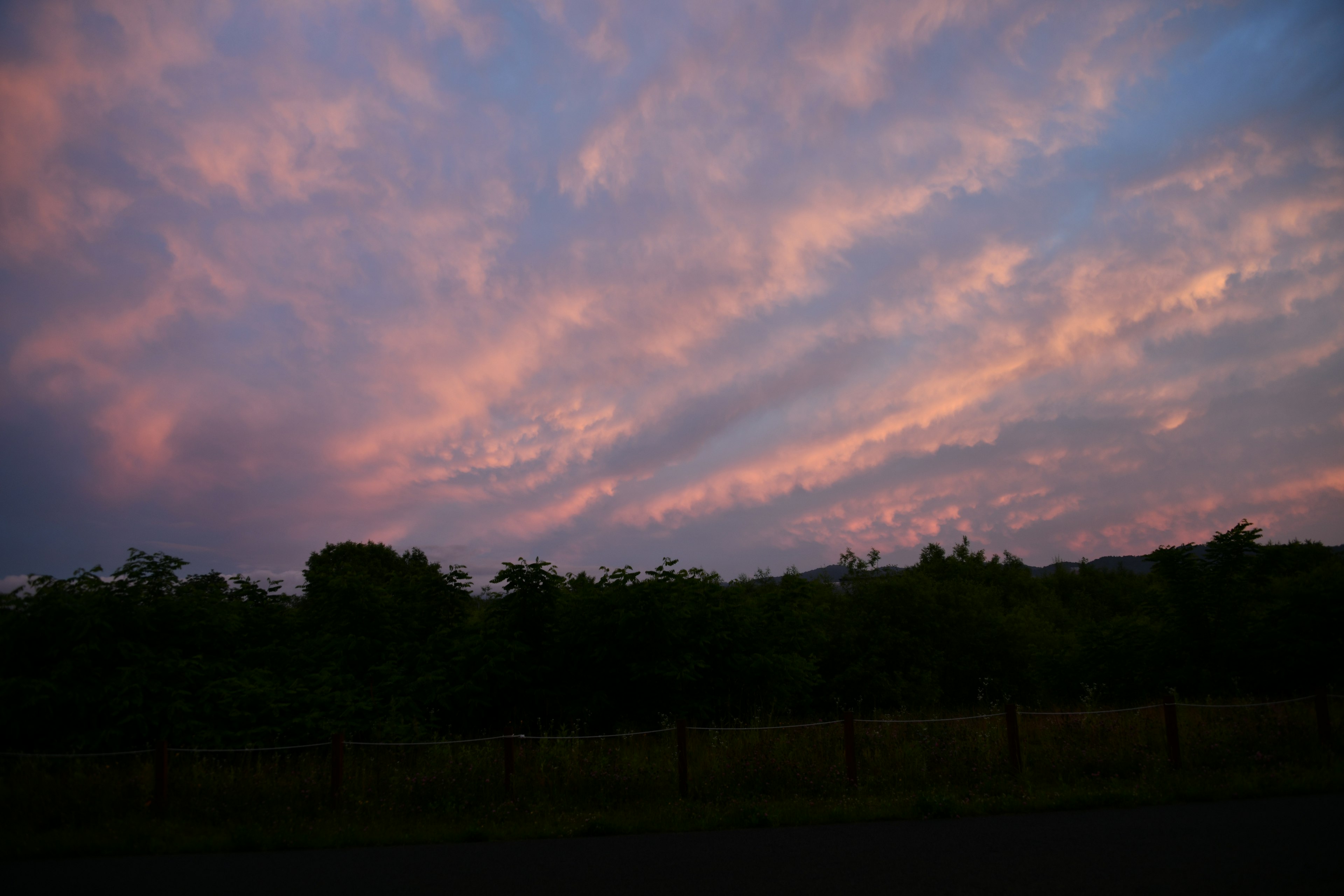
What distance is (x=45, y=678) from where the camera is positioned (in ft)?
54.2

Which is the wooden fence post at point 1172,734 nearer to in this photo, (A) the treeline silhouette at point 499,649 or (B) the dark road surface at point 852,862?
(B) the dark road surface at point 852,862

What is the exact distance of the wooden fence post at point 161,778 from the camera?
1215 cm

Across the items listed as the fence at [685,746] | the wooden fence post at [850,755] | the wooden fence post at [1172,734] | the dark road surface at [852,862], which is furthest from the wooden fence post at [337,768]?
the wooden fence post at [1172,734]

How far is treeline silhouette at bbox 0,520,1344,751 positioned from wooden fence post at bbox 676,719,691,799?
4302 mm

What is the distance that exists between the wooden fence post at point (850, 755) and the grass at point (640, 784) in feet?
0.71

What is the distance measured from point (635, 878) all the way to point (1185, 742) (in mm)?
11630

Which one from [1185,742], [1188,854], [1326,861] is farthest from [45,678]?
[1185,742]

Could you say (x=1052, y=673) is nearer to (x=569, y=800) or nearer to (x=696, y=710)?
(x=696, y=710)

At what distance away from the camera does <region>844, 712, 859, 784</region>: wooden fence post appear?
1321 centimetres

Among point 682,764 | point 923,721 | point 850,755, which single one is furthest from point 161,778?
point 923,721

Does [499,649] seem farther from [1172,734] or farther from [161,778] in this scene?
[1172,734]

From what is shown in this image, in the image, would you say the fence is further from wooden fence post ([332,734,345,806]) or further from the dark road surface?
the dark road surface

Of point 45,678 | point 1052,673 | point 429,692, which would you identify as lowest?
point 1052,673

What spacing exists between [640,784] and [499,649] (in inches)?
358
